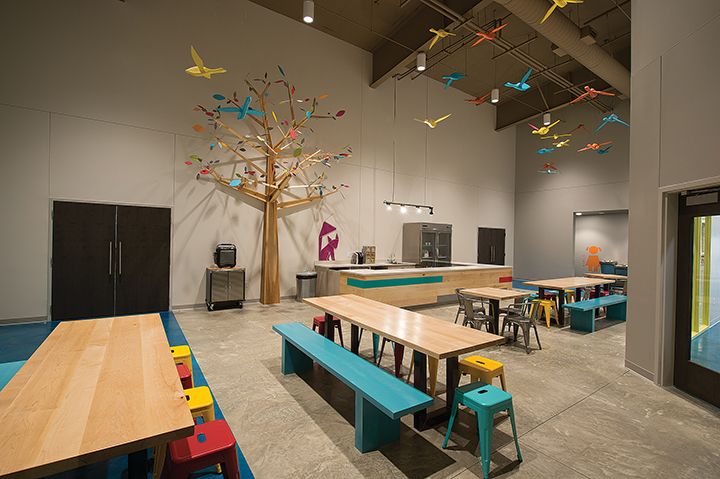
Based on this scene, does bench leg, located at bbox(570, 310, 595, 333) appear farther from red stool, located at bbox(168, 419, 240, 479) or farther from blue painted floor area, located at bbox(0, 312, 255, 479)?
red stool, located at bbox(168, 419, 240, 479)

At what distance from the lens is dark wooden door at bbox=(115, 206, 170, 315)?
6344 millimetres

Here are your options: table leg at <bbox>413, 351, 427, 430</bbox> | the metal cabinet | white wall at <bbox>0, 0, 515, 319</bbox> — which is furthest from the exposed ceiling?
the metal cabinet

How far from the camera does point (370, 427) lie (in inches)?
95.4

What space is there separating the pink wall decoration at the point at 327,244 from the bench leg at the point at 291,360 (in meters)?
4.91

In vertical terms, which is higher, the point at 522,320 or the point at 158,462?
the point at 522,320

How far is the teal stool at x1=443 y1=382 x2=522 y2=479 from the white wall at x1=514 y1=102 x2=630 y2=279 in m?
10.6

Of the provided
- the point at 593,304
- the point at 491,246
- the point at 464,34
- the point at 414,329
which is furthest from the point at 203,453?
the point at 491,246

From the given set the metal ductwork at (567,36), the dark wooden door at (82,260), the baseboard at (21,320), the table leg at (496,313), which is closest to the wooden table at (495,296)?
the table leg at (496,313)

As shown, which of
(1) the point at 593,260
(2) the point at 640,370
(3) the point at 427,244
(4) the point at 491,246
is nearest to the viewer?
(2) the point at 640,370

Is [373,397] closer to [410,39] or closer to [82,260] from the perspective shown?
[82,260]

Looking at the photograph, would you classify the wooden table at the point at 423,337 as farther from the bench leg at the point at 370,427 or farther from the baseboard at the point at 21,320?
the baseboard at the point at 21,320

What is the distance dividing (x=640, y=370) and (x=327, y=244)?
254 inches

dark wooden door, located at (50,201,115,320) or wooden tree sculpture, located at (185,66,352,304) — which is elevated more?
wooden tree sculpture, located at (185,66,352,304)

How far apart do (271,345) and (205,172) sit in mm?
4037
